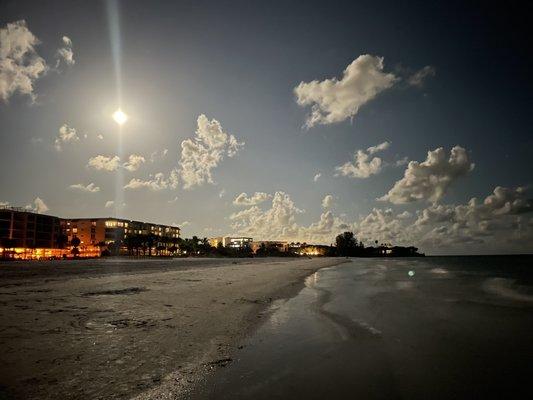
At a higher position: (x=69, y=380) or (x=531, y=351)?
(x=69, y=380)

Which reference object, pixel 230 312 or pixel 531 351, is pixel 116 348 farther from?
pixel 531 351

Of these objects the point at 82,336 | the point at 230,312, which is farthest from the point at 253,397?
the point at 230,312

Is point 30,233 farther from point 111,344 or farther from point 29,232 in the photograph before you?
point 111,344

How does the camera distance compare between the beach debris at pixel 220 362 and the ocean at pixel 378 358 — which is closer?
the ocean at pixel 378 358

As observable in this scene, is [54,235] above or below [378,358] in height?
above

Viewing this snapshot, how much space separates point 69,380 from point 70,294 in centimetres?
1252

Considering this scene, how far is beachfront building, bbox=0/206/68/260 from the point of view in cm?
13388

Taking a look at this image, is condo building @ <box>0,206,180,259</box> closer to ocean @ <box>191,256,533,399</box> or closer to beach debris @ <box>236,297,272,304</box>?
beach debris @ <box>236,297,272,304</box>

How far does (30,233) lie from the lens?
145 meters

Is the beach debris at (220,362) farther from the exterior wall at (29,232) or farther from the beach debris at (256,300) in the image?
the exterior wall at (29,232)

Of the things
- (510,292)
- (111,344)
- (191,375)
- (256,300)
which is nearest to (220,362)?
(191,375)

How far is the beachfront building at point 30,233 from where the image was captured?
439ft

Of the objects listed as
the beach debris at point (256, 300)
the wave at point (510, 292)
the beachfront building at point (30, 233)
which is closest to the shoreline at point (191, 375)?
the beach debris at point (256, 300)

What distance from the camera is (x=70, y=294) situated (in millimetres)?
16719
